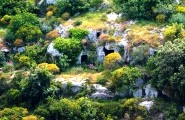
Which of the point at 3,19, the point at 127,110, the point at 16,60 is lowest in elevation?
the point at 127,110

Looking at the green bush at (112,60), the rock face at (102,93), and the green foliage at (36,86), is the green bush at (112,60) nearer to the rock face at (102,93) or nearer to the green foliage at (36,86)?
the rock face at (102,93)

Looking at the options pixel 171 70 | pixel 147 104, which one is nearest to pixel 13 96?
pixel 147 104

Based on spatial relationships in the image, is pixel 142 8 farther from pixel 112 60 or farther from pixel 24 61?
pixel 24 61

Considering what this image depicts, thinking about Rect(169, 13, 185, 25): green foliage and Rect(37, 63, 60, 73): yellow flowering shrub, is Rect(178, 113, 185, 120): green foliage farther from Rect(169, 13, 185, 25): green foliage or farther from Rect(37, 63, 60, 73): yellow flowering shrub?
Rect(37, 63, 60, 73): yellow flowering shrub

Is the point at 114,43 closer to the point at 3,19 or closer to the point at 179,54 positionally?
the point at 179,54

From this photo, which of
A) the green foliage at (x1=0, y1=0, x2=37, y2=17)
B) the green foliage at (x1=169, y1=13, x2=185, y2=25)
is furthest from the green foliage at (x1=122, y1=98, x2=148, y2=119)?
the green foliage at (x1=0, y1=0, x2=37, y2=17)

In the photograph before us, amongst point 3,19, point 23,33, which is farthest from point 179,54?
point 3,19
